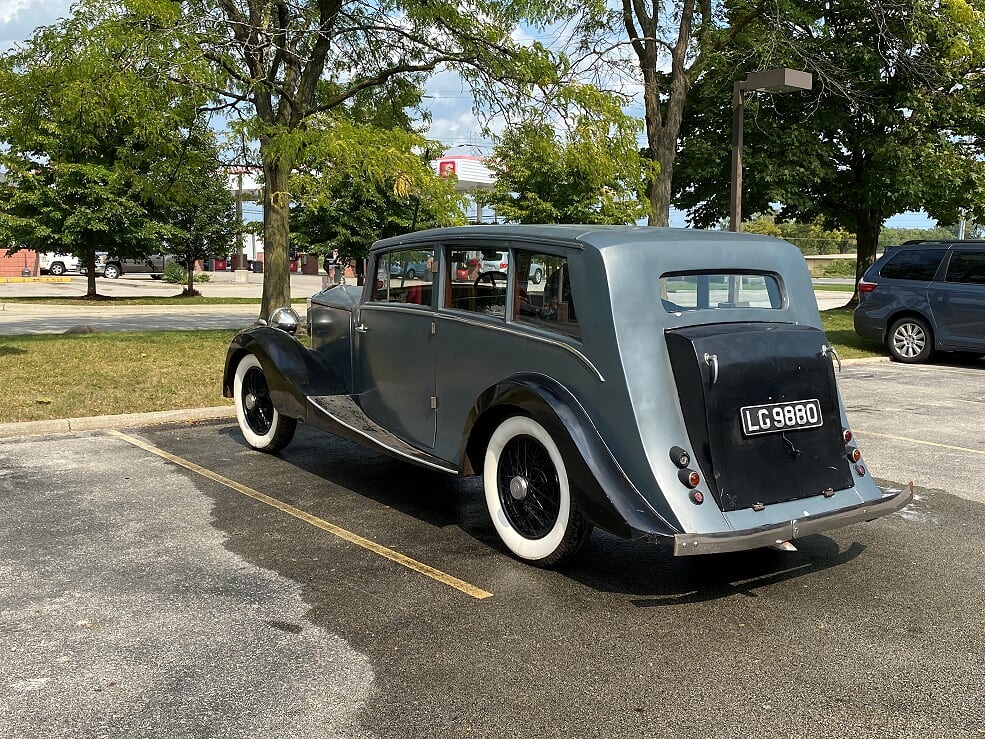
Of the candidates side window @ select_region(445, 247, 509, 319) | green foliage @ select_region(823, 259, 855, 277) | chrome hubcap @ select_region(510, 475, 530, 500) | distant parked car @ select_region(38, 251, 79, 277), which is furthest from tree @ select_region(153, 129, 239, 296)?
green foliage @ select_region(823, 259, 855, 277)

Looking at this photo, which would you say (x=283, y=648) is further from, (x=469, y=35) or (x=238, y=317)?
(x=238, y=317)

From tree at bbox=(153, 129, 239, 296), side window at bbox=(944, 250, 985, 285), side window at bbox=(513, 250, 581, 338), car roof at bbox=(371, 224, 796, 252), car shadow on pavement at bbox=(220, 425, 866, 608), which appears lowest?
car shadow on pavement at bbox=(220, 425, 866, 608)

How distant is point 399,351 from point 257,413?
1854 millimetres

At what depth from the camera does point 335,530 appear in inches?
203

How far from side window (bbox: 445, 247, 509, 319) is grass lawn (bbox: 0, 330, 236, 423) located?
4233 mm

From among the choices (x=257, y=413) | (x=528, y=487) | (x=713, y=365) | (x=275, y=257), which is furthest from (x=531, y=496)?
(x=275, y=257)

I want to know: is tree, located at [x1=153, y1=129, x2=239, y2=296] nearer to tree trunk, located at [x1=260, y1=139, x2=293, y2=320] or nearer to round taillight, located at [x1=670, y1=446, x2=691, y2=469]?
tree trunk, located at [x1=260, y1=139, x2=293, y2=320]

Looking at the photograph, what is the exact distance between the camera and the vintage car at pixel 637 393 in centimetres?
420

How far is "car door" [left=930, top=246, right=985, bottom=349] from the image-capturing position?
13133 mm

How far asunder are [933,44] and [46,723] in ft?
78.3

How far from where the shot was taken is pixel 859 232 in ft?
83.6

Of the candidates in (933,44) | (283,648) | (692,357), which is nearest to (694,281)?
(692,357)

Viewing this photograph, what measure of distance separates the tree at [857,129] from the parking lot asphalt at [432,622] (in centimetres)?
1755

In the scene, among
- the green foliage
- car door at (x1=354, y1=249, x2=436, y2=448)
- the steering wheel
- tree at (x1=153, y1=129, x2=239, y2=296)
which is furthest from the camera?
the green foliage
